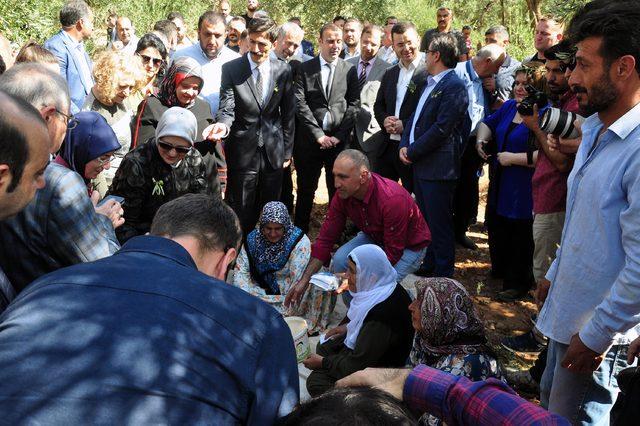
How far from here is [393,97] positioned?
648 centimetres

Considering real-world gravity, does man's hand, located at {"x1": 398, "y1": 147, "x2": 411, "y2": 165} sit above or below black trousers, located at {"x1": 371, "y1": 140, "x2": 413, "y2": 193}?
above

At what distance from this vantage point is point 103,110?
5.04 meters

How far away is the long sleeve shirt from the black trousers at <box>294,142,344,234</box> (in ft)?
6.69

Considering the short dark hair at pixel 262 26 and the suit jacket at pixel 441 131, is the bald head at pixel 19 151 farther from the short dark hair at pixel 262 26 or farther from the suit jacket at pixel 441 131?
the short dark hair at pixel 262 26

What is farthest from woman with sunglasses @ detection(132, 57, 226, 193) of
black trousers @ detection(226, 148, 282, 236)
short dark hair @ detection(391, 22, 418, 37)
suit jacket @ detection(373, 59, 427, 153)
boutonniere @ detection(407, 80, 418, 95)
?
short dark hair @ detection(391, 22, 418, 37)

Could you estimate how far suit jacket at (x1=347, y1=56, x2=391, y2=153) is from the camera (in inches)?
268

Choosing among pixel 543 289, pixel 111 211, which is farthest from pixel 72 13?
pixel 543 289

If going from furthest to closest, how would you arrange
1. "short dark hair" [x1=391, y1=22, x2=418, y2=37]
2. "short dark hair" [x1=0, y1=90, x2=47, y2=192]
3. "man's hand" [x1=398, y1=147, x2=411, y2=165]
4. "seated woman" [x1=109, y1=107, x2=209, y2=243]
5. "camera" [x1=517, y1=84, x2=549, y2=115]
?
"short dark hair" [x1=391, y1=22, x2=418, y2=37] → "man's hand" [x1=398, y1=147, x2=411, y2=165] → "camera" [x1=517, y1=84, x2=549, y2=115] → "seated woman" [x1=109, y1=107, x2=209, y2=243] → "short dark hair" [x1=0, y1=90, x2=47, y2=192]

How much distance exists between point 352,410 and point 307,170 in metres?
5.96

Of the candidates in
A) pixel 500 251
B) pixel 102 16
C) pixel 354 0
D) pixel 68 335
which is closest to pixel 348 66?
pixel 500 251

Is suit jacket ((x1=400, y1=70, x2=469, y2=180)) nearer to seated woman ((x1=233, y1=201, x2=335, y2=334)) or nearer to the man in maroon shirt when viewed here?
the man in maroon shirt

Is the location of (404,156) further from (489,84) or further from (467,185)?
(489,84)

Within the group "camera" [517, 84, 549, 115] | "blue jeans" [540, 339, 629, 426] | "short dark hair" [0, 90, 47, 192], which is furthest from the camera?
"camera" [517, 84, 549, 115]

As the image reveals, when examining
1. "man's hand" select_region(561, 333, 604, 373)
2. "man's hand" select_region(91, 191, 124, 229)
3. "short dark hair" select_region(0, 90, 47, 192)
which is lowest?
"man's hand" select_region(561, 333, 604, 373)
